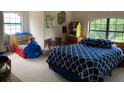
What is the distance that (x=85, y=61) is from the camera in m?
2.35

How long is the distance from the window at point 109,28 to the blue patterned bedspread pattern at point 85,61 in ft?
1.23

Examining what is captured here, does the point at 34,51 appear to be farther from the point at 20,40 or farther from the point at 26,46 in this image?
the point at 20,40

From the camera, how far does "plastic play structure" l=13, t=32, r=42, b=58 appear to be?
224cm

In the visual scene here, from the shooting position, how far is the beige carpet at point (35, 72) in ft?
8.11

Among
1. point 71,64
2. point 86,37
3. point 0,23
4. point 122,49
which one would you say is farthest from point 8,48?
point 122,49

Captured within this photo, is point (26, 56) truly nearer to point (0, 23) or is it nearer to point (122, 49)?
point (0, 23)

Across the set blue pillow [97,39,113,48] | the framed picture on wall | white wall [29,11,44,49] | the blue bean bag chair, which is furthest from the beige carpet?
the framed picture on wall

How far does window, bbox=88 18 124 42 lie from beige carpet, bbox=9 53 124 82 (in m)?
0.69

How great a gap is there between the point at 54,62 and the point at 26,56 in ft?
1.87

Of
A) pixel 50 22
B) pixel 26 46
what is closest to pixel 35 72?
pixel 26 46

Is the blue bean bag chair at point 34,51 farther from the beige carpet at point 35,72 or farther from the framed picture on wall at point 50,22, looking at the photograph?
the framed picture on wall at point 50,22

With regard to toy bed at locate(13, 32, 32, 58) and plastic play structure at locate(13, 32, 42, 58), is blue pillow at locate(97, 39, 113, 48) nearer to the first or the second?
plastic play structure at locate(13, 32, 42, 58)

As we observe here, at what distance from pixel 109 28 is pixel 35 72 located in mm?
1569

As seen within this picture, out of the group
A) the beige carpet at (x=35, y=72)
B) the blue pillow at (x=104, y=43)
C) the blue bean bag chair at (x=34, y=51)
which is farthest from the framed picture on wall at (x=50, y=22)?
the blue pillow at (x=104, y=43)
